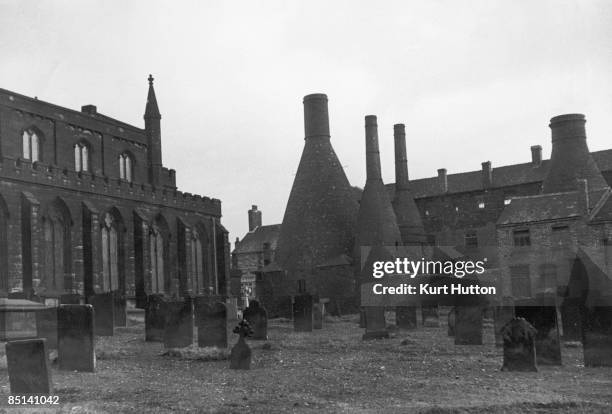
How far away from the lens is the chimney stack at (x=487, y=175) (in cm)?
5925

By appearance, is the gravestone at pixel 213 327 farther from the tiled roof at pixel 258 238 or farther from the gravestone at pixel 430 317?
the tiled roof at pixel 258 238

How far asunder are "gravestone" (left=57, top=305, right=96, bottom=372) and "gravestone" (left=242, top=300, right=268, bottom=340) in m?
7.50

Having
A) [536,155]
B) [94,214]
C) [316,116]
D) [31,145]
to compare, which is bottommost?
[94,214]

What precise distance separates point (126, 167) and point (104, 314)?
25057 mm

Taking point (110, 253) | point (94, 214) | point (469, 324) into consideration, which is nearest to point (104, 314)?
point (469, 324)

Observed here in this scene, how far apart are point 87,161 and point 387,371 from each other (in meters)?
33.0

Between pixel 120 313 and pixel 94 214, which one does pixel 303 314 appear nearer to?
pixel 120 313

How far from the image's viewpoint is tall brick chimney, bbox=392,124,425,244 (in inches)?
2028

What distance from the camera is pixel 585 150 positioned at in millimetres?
47750

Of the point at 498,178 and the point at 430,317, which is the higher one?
the point at 498,178

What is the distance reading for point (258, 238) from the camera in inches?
2908

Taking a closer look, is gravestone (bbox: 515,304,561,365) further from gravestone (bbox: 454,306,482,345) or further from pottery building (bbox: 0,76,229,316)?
pottery building (bbox: 0,76,229,316)

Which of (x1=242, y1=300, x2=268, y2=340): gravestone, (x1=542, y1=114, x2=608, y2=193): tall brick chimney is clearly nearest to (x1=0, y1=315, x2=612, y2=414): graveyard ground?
(x1=242, y1=300, x2=268, y2=340): gravestone

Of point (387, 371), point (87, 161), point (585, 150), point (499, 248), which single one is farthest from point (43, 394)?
point (585, 150)
